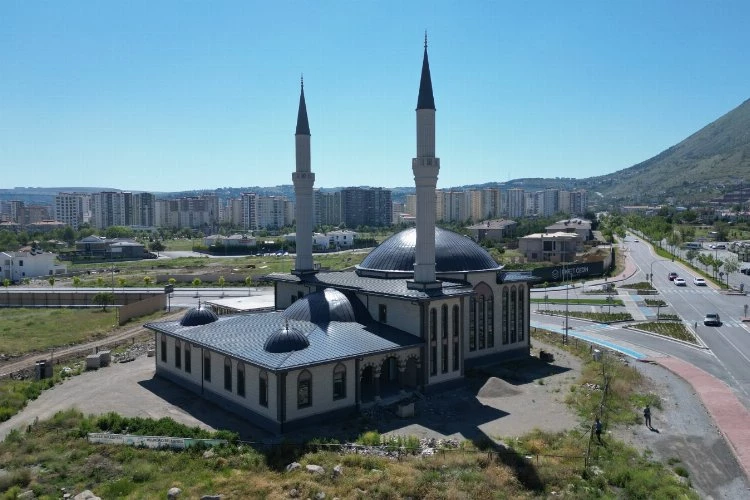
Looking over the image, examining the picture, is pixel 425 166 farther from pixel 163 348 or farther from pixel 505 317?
pixel 163 348

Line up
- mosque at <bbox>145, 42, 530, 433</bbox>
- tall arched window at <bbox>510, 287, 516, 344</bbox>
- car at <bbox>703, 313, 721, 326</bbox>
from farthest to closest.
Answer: car at <bbox>703, 313, 721, 326</bbox>, tall arched window at <bbox>510, 287, 516, 344</bbox>, mosque at <bbox>145, 42, 530, 433</bbox>

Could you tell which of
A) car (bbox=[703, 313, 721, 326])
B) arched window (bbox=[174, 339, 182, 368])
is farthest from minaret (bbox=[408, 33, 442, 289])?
car (bbox=[703, 313, 721, 326])

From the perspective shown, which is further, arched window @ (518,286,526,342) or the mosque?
arched window @ (518,286,526,342)

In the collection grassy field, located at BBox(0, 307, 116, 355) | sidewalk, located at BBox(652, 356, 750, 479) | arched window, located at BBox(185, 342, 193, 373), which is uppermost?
arched window, located at BBox(185, 342, 193, 373)

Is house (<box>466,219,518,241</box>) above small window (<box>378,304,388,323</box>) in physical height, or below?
above

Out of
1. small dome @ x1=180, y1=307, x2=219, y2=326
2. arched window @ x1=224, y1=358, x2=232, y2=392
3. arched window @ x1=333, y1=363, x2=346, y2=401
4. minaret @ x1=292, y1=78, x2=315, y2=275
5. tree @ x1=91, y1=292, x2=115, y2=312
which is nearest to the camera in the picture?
arched window @ x1=333, y1=363, x2=346, y2=401

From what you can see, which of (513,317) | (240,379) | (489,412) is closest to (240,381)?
(240,379)

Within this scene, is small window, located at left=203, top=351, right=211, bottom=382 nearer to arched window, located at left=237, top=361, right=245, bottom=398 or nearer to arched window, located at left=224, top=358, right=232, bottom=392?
arched window, located at left=224, top=358, right=232, bottom=392
